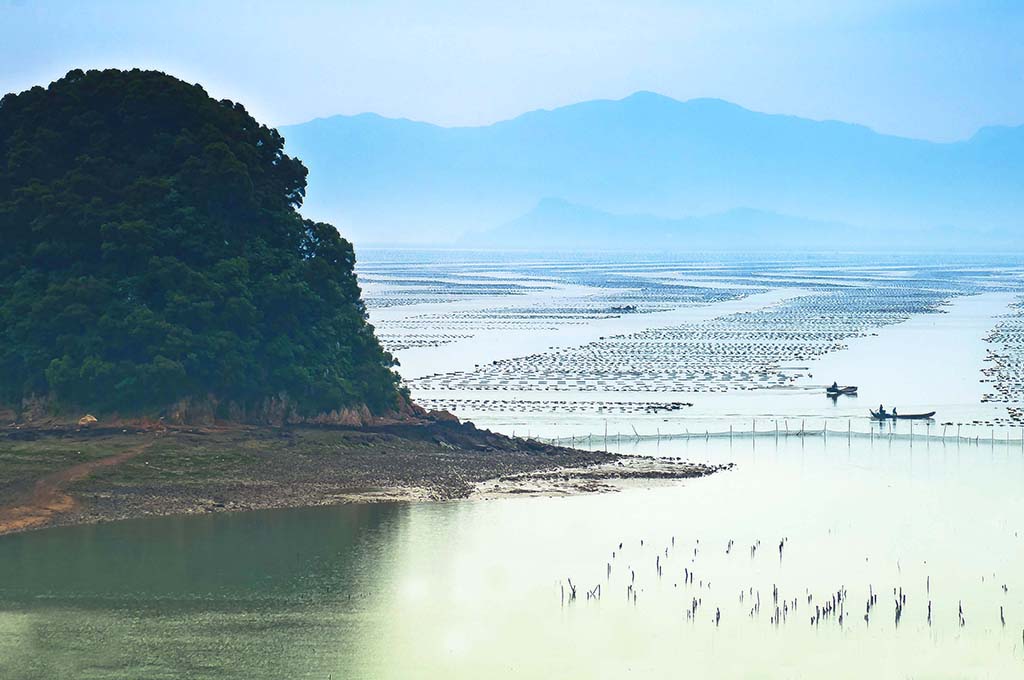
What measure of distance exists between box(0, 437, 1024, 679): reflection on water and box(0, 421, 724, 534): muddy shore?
169 centimetres

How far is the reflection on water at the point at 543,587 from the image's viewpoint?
33500 millimetres

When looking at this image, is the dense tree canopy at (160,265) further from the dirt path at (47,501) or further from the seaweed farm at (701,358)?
the seaweed farm at (701,358)

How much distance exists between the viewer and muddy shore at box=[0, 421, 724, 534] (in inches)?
1901

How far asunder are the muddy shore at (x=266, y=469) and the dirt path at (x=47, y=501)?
0.12ft

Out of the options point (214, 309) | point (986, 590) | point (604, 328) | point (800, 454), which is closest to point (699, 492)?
point (800, 454)

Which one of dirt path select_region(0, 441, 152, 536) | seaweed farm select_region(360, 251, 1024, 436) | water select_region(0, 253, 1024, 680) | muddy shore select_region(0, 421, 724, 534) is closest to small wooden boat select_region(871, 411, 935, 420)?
water select_region(0, 253, 1024, 680)

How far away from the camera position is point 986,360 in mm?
96750

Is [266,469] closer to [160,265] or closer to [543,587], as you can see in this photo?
[160,265]

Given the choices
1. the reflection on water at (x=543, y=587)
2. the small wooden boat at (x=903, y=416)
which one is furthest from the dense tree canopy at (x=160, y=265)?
the small wooden boat at (x=903, y=416)

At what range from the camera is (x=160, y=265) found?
2226 inches

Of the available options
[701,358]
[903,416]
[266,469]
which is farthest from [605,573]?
[701,358]

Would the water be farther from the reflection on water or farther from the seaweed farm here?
the seaweed farm

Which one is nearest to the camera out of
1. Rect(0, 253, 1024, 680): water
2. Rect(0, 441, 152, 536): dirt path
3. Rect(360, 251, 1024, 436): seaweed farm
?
Rect(0, 253, 1024, 680): water

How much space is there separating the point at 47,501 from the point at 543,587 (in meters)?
17.6
